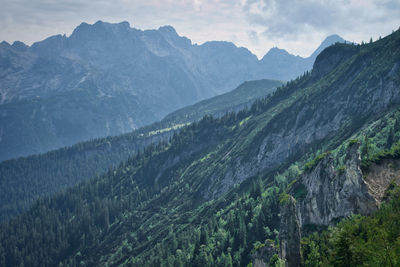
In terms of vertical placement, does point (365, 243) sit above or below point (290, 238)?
above

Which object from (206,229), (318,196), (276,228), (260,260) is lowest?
(206,229)

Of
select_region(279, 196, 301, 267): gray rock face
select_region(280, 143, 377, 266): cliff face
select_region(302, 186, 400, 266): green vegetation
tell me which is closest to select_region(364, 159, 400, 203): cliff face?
select_region(280, 143, 377, 266): cliff face

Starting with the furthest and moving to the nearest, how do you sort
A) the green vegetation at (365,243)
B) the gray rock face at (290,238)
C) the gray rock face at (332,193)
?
the gray rock face at (332,193) < the gray rock face at (290,238) < the green vegetation at (365,243)

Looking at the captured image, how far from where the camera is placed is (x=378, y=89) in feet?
639

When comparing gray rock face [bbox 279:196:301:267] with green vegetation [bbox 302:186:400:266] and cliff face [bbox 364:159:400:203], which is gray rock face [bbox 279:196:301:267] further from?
cliff face [bbox 364:159:400:203]

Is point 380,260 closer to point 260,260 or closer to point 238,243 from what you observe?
point 260,260

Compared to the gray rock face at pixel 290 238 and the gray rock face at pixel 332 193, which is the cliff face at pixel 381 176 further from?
the gray rock face at pixel 290 238

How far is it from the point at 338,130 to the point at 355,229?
138 metres

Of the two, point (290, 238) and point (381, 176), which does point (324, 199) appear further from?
point (290, 238)

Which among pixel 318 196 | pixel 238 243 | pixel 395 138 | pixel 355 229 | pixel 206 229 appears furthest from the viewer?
pixel 206 229

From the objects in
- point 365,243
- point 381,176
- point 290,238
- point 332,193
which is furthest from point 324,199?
point 365,243

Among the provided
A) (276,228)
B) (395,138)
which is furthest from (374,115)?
(276,228)

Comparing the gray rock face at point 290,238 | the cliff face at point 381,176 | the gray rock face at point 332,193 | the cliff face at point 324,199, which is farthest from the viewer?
the gray rock face at point 332,193

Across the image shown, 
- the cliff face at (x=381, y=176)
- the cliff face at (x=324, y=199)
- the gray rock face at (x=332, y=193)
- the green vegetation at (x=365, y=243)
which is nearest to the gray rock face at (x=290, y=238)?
the cliff face at (x=324, y=199)
